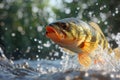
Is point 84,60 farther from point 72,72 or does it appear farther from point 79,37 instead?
point 72,72

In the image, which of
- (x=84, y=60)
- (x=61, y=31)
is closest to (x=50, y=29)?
(x=61, y=31)

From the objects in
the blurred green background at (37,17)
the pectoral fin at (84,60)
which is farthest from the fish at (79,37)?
the blurred green background at (37,17)

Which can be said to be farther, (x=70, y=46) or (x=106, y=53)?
(x=106, y=53)

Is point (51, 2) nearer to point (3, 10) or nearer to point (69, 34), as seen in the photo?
point (3, 10)

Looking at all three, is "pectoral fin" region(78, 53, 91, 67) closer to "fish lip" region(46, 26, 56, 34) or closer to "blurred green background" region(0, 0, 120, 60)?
"fish lip" region(46, 26, 56, 34)

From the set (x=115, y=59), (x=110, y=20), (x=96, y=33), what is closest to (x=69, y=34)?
(x=96, y=33)

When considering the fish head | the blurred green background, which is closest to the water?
the fish head
